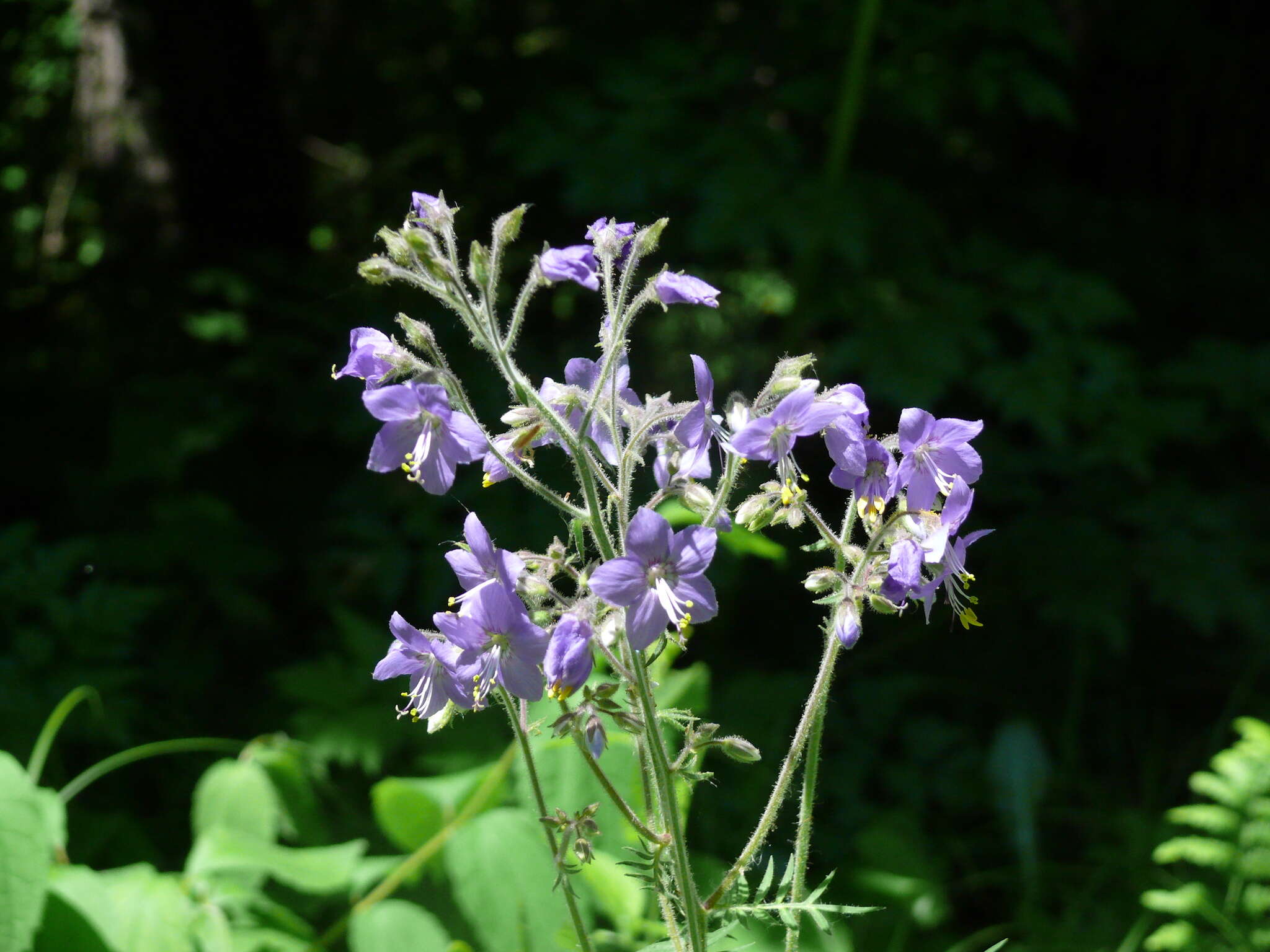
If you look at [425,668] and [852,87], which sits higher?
[852,87]

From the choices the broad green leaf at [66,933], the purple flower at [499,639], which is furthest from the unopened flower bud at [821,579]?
the broad green leaf at [66,933]

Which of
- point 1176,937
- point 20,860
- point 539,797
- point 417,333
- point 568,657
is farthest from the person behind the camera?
point 1176,937

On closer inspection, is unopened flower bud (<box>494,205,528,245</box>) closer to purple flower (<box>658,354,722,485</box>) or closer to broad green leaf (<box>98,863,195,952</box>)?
purple flower (<box>658,354,722,485</box>)

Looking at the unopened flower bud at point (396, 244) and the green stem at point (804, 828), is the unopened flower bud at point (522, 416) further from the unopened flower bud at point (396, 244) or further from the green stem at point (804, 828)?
the green stem at point (804, 828)

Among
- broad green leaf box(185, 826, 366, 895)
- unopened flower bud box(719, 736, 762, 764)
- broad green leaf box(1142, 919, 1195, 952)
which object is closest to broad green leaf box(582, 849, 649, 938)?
broad green leaf box(185, 826, 366, 895)

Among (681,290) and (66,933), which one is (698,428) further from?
(66,933)

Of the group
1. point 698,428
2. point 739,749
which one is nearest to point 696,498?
point 698,428

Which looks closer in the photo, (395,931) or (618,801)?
(618,801)
